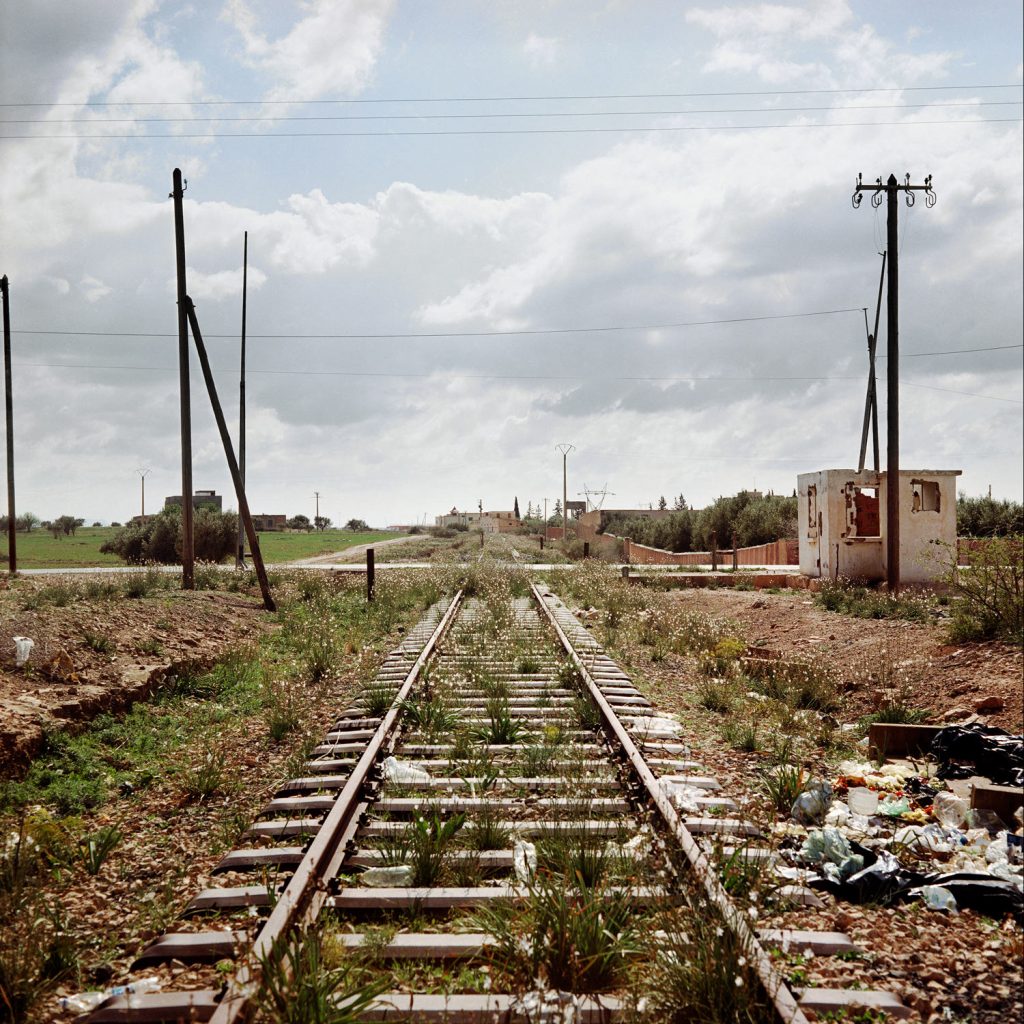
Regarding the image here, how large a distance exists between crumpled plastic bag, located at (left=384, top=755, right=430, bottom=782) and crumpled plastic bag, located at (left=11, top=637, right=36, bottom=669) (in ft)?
14.7

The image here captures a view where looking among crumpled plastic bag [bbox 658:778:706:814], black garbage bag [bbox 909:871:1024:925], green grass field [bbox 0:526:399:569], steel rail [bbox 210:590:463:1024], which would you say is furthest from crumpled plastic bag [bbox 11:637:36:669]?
green grass field [bbox 0:526:399:569]

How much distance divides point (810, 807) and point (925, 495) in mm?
18551

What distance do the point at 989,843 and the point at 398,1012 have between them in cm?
350

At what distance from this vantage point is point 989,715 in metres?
8.33

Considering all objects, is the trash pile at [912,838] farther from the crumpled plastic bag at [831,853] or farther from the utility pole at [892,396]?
the utility pole at [892,396]

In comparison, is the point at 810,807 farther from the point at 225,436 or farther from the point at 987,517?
the point at 987,517

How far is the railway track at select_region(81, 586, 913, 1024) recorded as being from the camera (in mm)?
3350

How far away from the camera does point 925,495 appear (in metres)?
21.9

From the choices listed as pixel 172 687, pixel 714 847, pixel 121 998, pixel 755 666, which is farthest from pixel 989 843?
pixel 172 687

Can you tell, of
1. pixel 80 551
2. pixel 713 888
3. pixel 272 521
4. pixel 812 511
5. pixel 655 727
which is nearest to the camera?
pixel 713 888

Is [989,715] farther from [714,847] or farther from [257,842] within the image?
[257,842]

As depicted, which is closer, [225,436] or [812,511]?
[225,436]

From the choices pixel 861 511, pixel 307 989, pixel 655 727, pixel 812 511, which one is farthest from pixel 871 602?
pixel 307 989

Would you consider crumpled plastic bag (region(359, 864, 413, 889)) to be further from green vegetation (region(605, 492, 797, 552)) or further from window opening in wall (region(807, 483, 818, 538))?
green vegetation (region(605, 492, 797, 552))
